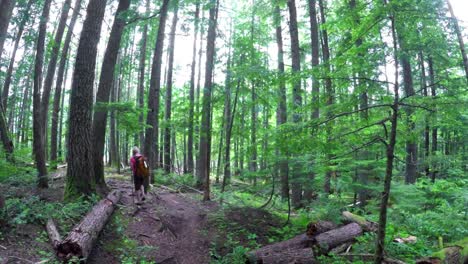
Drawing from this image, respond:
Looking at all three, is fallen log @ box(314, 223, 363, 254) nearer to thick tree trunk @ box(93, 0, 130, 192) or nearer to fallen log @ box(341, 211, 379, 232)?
fallen log @ box(341, 211, 379, 232)

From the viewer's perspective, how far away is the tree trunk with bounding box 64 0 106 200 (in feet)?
27.8

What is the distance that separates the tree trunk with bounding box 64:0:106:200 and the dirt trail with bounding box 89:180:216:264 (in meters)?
1.49

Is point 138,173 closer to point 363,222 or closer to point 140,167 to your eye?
point 140,167

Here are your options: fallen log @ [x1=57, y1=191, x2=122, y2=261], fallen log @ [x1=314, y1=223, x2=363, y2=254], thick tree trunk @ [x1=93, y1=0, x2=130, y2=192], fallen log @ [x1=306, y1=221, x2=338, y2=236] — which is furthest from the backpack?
fallen log @ [x1=314, y1=223, x2=363, y2=254]

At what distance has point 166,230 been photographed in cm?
866

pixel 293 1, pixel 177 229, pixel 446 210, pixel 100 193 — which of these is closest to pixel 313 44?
Result: pixel 293 1

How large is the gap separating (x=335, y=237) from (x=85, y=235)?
558 centimetres

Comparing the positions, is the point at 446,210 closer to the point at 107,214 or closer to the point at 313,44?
the point at 313,44

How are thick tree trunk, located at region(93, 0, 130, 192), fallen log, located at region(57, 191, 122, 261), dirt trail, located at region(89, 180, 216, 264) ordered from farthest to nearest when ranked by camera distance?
1. thick tree trunk, located at region(93, 0, 130, 192)
2. dirt trail, located at region(89, 180, 216, 264)
3. fallen log, located at region(57, 191, 122, 261)

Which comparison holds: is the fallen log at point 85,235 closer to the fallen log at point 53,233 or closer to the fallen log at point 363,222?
the fallen log at point 53,233

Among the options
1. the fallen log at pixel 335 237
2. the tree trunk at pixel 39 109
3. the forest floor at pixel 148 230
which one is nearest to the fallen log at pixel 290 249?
the fallen log at pixel 335 237

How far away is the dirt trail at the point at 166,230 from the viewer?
283 inches

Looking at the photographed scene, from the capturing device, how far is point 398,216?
1013 cm

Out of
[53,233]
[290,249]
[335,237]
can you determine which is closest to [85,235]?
[53,233]
